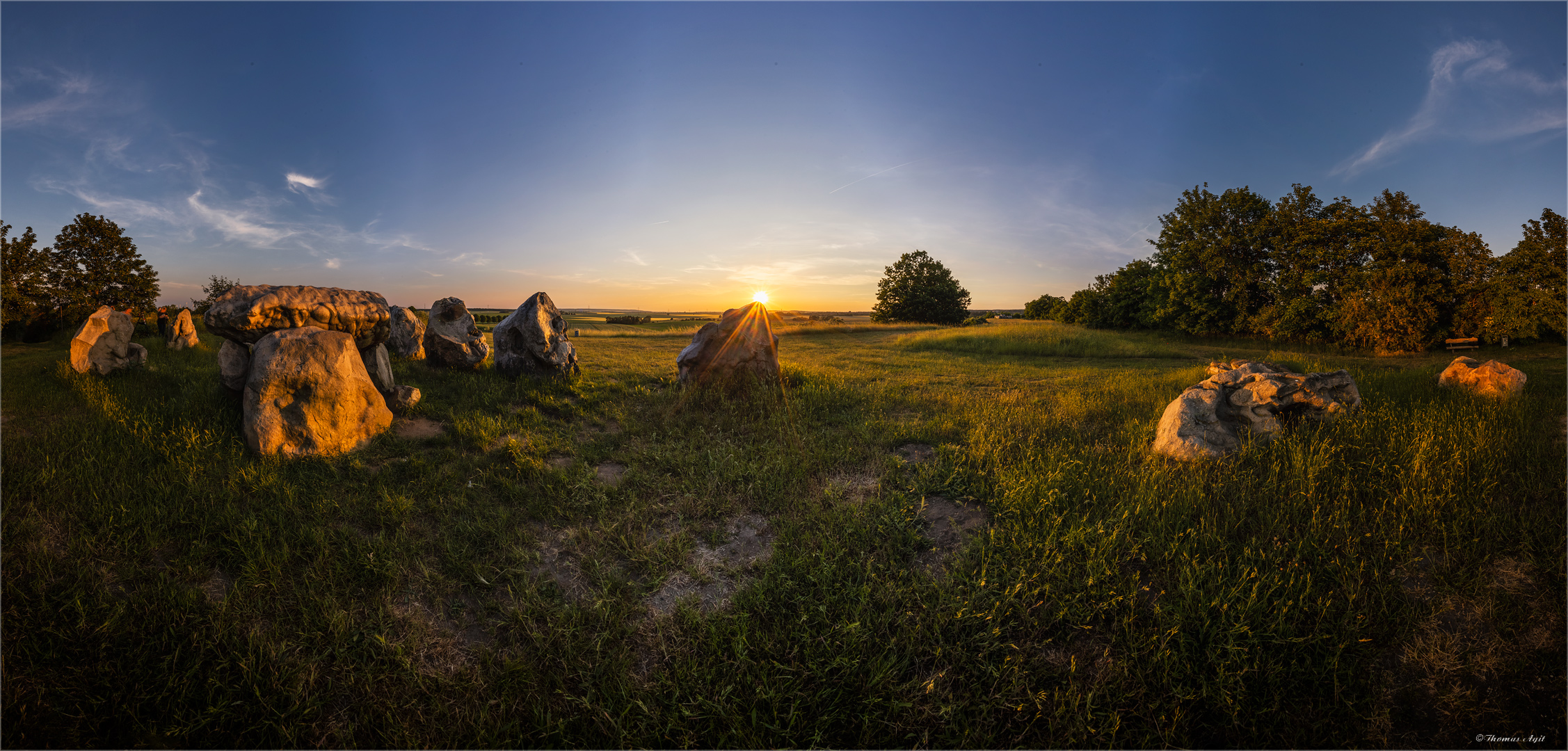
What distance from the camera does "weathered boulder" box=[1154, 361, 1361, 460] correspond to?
17.9ft

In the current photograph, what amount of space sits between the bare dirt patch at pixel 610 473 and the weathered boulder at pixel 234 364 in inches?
197

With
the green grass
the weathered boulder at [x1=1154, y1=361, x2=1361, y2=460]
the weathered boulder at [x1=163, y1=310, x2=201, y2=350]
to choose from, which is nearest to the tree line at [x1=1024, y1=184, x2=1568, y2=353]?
the green grass

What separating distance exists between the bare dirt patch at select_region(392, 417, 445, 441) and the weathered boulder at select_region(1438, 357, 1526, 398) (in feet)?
52.7

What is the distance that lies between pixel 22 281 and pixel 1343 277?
152ft

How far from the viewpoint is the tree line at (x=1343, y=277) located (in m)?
15.6

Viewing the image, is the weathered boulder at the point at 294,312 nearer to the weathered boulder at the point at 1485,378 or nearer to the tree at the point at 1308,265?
the weathered boulder at the point at 1485,378

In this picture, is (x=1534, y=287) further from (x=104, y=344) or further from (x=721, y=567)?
(x=104, y=344)

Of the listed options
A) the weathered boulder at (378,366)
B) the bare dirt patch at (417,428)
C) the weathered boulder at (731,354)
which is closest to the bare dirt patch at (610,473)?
the bare dirt patch at (417,428)

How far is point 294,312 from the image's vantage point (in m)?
6.11

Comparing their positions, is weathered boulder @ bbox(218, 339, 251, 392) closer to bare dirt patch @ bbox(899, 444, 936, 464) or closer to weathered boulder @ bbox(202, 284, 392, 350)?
weathered boulder @ bbox(202, 284, 392, 350)

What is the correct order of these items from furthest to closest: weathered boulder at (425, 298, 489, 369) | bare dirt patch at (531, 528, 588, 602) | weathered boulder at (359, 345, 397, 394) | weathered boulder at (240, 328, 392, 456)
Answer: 1. weathered boulder at (425, 298, 489, 369)
2. weathered boulder at (359, 345, 397, 394)
3. weathered boulder at (240, 328, 392, 456)
4. bare dirt patch at (531, 528, 588, 602)

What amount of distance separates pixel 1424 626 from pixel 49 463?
11331 millimetres

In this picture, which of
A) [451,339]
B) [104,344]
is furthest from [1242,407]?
[104,344]

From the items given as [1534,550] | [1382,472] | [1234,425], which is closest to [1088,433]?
[1234,425]
